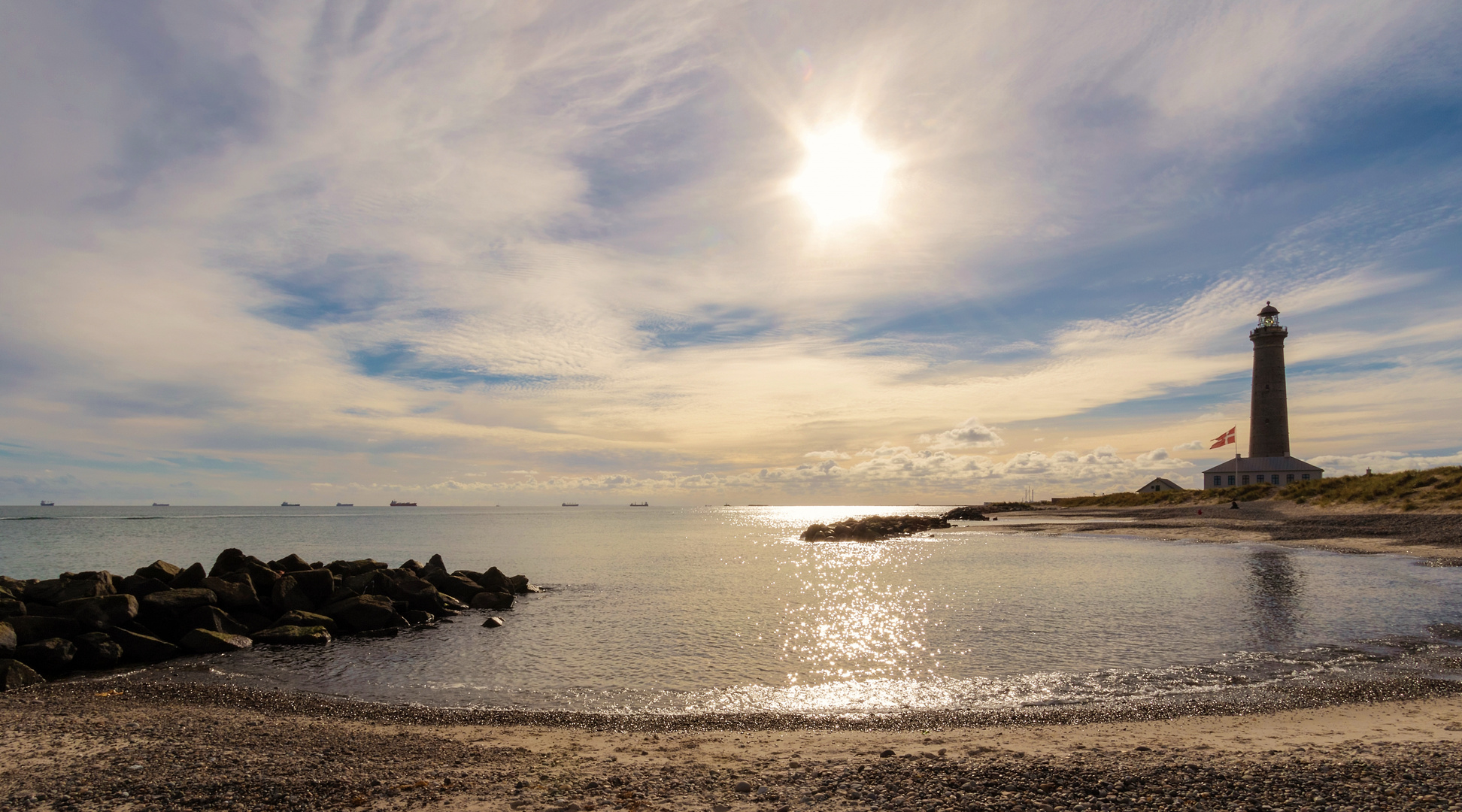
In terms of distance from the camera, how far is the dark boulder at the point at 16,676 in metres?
15.4

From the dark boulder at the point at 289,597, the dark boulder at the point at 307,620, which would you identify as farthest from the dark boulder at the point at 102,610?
the dark boulder at the point at 289,597

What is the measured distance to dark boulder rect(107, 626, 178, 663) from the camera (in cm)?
1878

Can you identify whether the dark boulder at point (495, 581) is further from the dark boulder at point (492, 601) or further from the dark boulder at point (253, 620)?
the dark boulder at point (253, 620)

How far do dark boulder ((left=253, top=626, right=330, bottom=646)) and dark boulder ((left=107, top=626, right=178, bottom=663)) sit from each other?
2.45 metres

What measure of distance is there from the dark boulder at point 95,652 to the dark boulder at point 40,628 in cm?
86

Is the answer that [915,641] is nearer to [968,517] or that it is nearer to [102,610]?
[102,610]

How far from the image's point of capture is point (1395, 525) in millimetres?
45438

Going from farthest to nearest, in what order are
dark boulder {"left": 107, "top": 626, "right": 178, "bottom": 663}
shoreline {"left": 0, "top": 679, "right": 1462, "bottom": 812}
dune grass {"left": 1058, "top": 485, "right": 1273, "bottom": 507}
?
dune grass {"left": 1058, "top": 485, "right": 1273, "bottom": 507}
dark boulder {"left": 107, "top": 626, "right": 178, "bottom": 663}
shoreline {"left": 0, "top": 679, "right": 1462, "bottom": 812}

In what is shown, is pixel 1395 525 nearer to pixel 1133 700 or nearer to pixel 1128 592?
pixel 1128 592

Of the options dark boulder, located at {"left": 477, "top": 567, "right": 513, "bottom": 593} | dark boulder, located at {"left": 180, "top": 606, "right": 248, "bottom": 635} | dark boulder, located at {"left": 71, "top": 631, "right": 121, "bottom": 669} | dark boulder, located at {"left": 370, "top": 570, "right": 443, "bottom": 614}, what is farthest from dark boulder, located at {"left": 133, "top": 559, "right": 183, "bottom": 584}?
dark boulder, located at {"left": 477, "top": 567, "right": 513, "bottom": 593}

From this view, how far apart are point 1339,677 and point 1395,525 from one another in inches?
1698

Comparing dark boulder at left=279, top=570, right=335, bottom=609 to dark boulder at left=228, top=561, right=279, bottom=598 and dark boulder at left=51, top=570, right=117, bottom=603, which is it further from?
dark boulder at left=51, top=570, right=117, bottom=603

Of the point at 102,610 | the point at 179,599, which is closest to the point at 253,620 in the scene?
the point at 179,599

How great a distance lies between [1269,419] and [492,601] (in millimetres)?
104437
